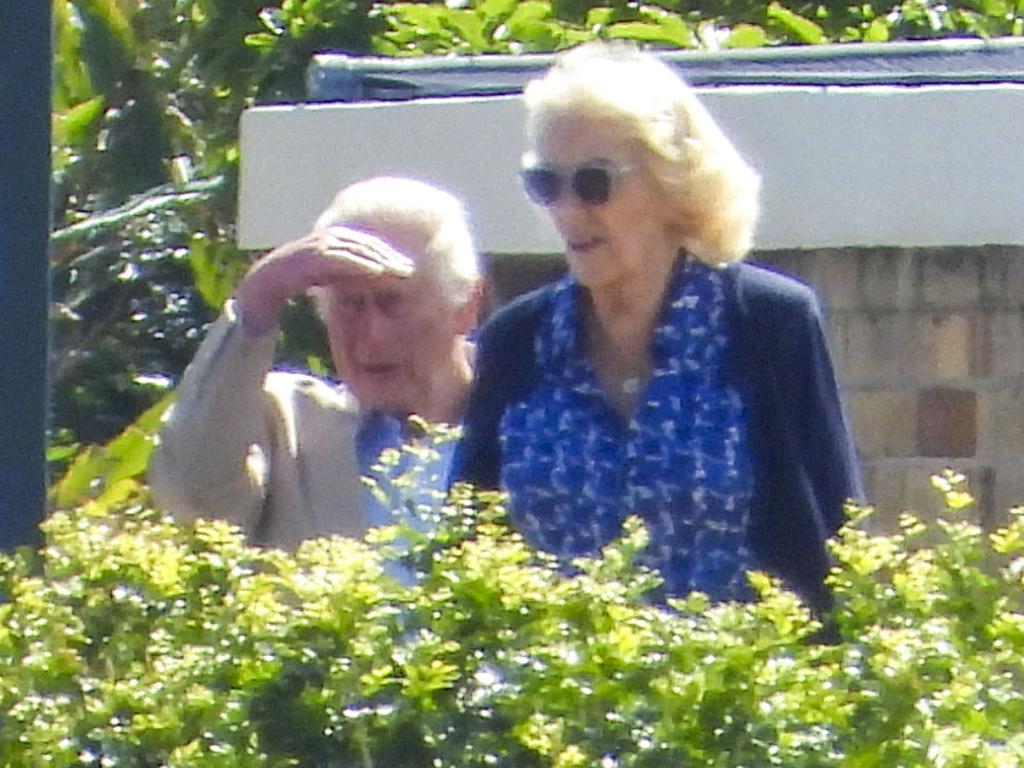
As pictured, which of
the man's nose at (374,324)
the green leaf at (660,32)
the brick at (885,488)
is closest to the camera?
the man's nose at (374,324)

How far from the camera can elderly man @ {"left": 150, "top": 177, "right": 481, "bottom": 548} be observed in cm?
359

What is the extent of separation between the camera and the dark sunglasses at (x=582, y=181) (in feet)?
11.6

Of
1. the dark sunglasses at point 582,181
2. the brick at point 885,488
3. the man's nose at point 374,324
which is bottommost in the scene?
the brick at point 885,488

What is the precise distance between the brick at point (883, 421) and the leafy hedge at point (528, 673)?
202 centimetres

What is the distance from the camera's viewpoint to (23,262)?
9.76 ft

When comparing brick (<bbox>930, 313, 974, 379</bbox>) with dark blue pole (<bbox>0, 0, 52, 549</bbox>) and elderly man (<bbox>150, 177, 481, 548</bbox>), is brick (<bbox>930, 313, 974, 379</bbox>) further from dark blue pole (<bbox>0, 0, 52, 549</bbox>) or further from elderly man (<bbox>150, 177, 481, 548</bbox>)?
dark blue pole (<bbox>0, 0, 52, 549</bbox>)

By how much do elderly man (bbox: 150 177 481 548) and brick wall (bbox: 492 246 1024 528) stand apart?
31.2 inches

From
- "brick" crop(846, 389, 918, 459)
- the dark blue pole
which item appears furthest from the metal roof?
the dark blue pole

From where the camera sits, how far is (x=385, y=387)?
3803 mm

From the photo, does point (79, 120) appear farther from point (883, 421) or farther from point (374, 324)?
point (374, 324)

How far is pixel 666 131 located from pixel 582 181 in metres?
0.14

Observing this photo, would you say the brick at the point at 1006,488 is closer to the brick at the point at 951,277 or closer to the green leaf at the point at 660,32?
the brick at the point at 951,277

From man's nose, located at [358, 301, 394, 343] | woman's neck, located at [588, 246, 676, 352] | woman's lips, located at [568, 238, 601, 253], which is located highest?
woman's lips, located at [568, 238, 601, 253]

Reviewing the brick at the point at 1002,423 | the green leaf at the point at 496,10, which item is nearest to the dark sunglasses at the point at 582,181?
the brick at the point at 1002,423
